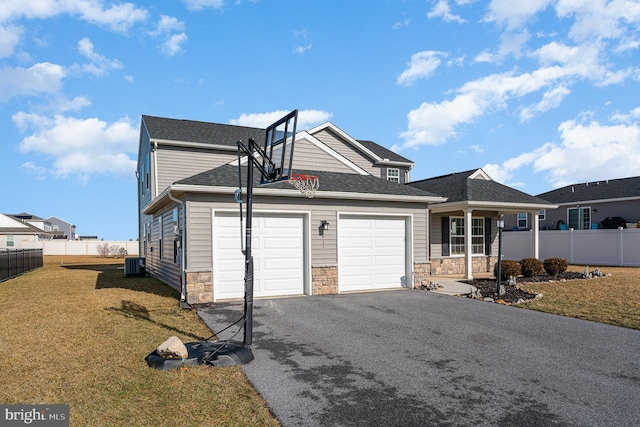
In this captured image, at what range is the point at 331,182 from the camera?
13125mm

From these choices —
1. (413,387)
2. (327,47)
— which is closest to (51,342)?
(413,387)

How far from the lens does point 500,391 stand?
5.14 m

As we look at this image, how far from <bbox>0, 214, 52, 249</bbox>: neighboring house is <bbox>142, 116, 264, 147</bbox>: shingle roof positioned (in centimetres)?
3455

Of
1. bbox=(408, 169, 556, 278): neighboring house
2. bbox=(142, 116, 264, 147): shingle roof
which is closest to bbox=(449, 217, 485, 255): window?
bbox=(408, 169, 556, 278): neighboring house

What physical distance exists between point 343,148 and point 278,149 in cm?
1249

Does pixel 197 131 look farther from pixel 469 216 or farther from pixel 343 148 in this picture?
pixel 469 216

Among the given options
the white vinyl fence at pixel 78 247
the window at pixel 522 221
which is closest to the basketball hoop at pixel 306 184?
the window at pixel 522 221

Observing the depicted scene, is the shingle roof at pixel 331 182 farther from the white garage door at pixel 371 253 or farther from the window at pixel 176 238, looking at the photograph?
the window at pixel 176 238

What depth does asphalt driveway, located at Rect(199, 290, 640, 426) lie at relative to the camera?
14.8ft

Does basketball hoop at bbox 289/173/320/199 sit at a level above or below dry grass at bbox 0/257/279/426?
above

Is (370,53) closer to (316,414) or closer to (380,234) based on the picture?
(380,234)

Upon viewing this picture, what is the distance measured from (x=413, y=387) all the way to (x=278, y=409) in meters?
1.76

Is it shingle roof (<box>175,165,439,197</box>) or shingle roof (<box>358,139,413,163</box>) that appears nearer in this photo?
shingle roof (<box>175,165,439,197</box>)

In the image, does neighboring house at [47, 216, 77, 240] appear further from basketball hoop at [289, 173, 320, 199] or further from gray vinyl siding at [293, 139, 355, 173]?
basketball hoop at [289, 173, 320, 199]
